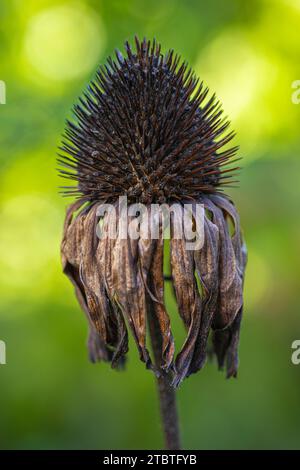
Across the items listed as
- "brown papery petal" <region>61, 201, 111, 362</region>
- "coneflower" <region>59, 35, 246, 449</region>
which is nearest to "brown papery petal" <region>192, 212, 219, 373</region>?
"coneflower" <region>59, 35, 246, 449</region>

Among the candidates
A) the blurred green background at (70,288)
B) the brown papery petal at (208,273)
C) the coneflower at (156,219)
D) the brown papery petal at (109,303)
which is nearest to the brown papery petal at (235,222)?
the coneflower at (156,219)

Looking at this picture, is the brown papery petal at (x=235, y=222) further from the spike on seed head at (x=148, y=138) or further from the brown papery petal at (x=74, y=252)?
the brown papery petal at (x=74, y=252)

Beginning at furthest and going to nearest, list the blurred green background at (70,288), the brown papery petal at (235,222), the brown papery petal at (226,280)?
1. the blurred green background at (70,288)
2. the brown papery petal at (235,222)
3. the brown papery petal at (226,280)

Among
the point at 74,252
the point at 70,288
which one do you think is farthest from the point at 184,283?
the point at 70,288

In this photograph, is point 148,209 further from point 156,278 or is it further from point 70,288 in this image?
point 70,288

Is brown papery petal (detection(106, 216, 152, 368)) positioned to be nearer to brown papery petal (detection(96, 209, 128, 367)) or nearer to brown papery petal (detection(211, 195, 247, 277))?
brown papery petal (detection(96, 209, 128, 367))

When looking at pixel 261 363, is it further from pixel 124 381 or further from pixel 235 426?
pixel 124 381
